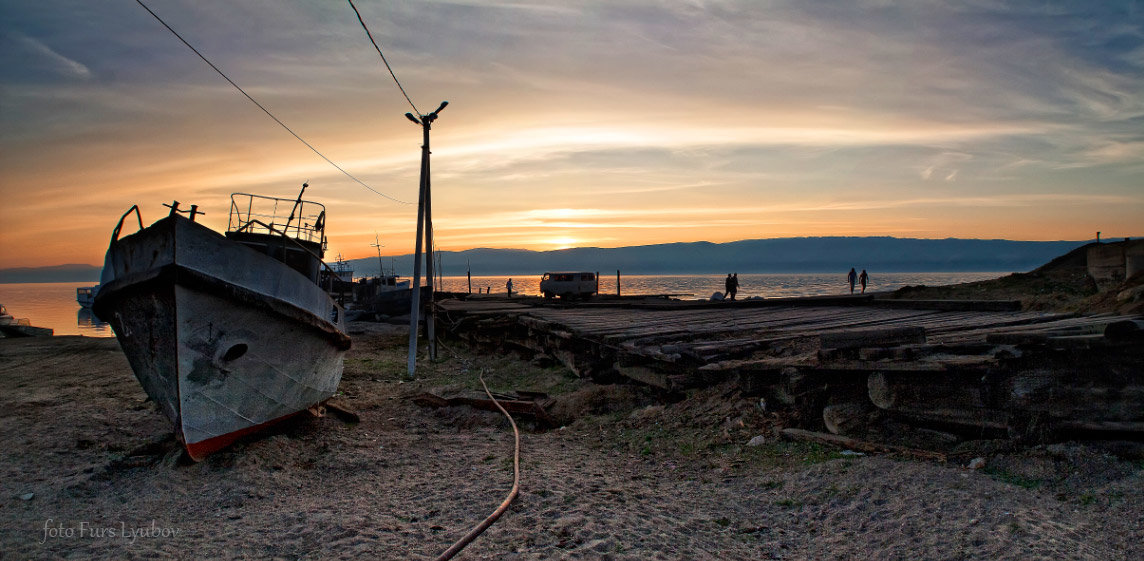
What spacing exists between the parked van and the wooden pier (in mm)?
29946

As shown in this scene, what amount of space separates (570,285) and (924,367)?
34827 mm

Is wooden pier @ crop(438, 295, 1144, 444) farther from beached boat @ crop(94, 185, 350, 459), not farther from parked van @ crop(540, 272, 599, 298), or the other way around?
parked van @ crop(540, 272, 599, 298)

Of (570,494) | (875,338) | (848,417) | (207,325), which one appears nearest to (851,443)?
(848,417)

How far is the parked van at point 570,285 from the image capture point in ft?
129

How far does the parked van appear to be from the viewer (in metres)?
39.3

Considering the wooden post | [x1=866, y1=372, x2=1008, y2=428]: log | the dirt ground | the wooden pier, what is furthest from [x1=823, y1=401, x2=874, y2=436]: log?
the wooden post

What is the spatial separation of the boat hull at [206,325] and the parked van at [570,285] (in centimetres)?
3100

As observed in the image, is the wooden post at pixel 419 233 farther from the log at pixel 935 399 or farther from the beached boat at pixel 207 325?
the log at pixel 935 399

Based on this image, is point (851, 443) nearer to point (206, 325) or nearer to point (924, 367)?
point (924, 367)

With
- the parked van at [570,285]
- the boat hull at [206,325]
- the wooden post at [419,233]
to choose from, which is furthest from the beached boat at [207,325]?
the parked van at [570,285]

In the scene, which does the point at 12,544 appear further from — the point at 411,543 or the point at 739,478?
the point at 739,478

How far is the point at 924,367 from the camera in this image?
16.1ft

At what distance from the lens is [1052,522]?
3775 mm

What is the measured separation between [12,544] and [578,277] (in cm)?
3580
